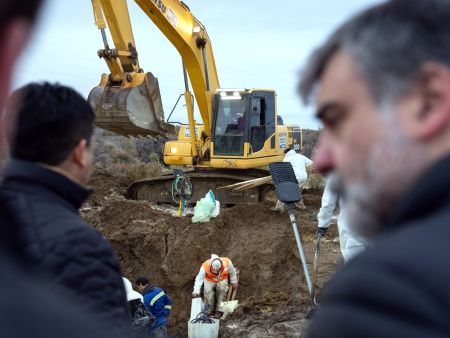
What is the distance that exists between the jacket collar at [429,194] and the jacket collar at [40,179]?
4.06 ft

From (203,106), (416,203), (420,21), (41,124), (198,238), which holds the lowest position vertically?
(198,238)

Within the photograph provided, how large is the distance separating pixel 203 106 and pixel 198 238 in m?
3.41

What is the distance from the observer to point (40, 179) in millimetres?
1880

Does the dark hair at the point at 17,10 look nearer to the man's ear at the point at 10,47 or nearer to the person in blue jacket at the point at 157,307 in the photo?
the man's ear at the point at 10,47

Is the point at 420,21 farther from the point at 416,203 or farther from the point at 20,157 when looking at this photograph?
the point at 20,157

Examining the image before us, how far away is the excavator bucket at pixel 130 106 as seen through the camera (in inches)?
437

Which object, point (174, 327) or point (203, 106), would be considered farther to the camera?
point (203, 106)

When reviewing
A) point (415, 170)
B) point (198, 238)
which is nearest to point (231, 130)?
point (198, 238)

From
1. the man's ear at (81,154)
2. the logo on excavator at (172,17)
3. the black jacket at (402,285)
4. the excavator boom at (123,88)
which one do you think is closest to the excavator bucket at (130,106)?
the excavator boom at (123,88)

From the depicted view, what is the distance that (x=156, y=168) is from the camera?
907 inches

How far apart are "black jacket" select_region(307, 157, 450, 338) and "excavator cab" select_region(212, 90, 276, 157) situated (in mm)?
12414

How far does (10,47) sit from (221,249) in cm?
1136

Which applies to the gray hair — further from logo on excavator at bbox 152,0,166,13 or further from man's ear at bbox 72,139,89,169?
logo on excavator at bbox 152,0,166,13

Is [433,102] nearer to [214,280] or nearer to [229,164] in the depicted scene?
[214,280]
